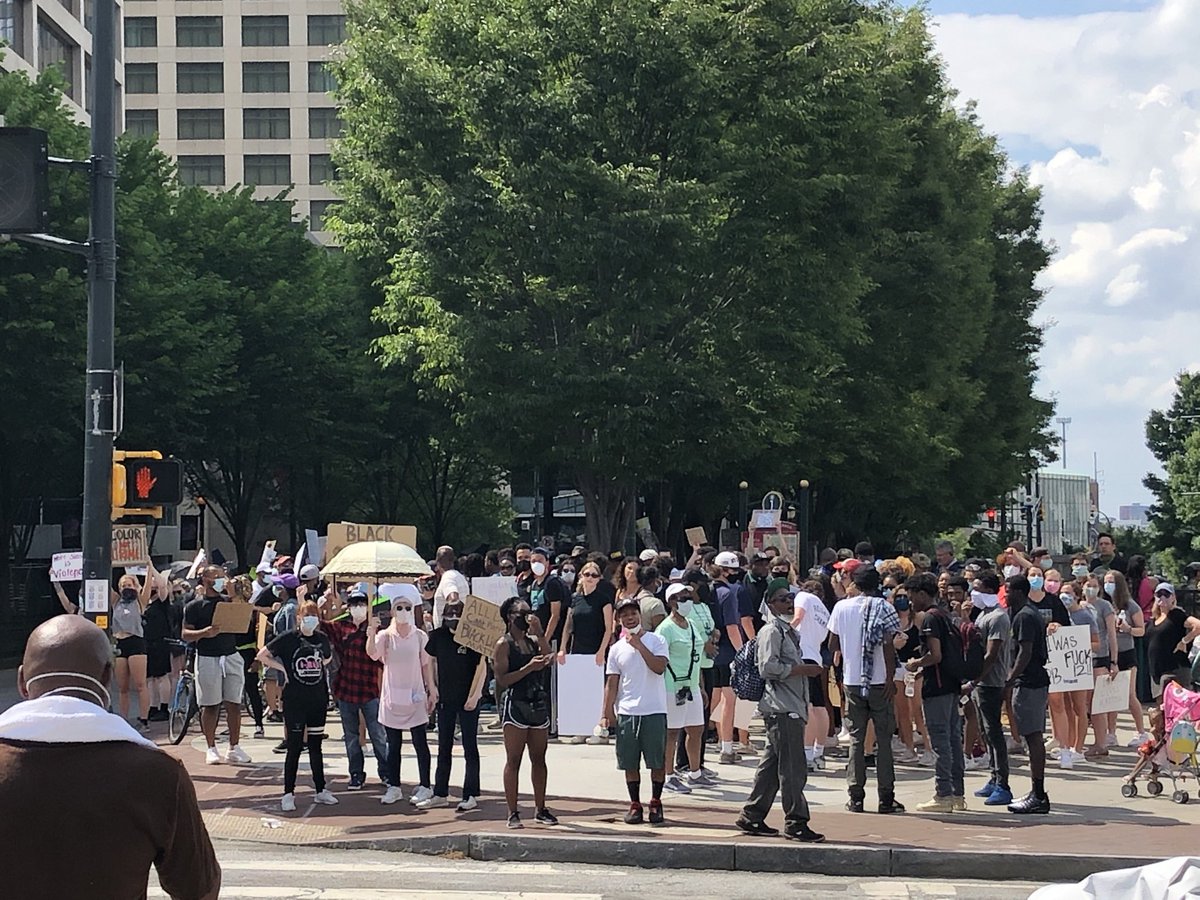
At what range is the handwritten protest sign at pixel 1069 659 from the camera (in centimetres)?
1580

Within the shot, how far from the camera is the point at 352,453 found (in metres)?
46.1

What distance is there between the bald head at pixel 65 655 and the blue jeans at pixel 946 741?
9.94 meters

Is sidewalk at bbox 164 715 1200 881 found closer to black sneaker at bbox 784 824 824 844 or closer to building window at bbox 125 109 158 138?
black sneaker at bbox 784 824 824 844

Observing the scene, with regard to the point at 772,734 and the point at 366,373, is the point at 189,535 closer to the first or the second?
the point at 366,373

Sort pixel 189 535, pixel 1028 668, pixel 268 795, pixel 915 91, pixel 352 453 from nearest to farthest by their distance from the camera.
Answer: pixel 1028 668
pixel 268 795
pixel 915 91
pixel 352 453
pixel 189 535

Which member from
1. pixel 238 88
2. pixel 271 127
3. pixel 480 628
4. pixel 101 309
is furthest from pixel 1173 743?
pixel 238 88

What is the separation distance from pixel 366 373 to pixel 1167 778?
30.0 m

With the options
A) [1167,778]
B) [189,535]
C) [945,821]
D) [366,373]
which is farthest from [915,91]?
[189,535]

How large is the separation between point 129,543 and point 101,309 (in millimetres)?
3414

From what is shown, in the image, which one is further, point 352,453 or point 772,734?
point 352,453

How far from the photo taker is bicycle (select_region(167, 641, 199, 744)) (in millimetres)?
17938

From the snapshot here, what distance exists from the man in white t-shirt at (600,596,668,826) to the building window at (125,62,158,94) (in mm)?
89645

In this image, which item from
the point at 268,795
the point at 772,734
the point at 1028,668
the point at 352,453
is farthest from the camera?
the point at 352,453

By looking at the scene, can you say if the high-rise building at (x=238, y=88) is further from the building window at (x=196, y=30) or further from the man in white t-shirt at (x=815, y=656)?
the man in white t-shirt at (x=815, y=656)
